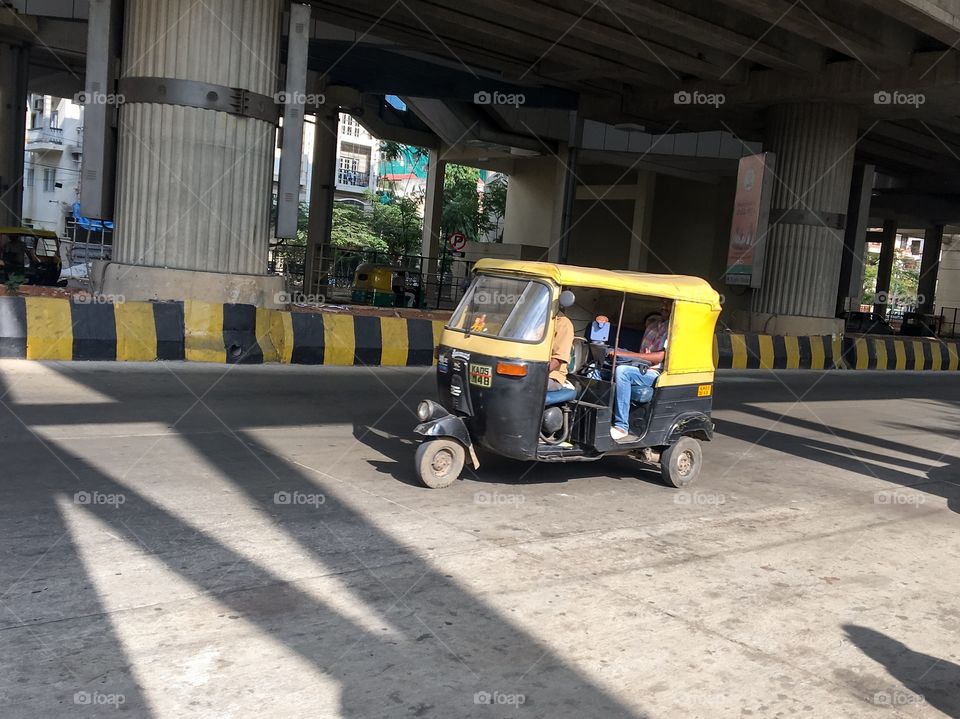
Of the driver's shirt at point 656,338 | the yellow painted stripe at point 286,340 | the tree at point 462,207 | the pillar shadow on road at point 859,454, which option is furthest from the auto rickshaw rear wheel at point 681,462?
the tree at point 462,207

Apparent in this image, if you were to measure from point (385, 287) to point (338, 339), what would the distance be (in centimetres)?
1395

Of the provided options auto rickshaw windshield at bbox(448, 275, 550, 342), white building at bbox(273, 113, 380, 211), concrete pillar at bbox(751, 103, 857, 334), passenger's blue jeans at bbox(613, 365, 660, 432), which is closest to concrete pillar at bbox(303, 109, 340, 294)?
concrete pillar at bbox(751, 103, 857, 334)

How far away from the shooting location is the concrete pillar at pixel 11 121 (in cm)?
2959

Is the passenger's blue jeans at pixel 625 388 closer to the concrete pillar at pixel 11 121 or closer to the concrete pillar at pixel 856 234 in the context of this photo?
the concrete pillar at pixel 856 234

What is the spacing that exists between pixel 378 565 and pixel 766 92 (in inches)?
857

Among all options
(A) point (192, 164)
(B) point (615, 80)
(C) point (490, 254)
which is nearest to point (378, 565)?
(A) point (192, 164)

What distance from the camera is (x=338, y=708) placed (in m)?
3.72

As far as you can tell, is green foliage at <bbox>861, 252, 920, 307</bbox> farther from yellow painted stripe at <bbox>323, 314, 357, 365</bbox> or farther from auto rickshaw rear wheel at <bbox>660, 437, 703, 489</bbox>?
auto rickshaw rear wheel at <bbox>660, 437, 703, 489</bbox>

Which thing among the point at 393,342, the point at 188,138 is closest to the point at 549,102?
the point at 393,342

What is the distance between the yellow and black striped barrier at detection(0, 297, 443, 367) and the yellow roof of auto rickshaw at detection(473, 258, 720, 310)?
633 cm

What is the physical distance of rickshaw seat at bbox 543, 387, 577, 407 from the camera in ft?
24.5

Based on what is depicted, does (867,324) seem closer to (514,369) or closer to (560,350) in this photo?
(560,350)

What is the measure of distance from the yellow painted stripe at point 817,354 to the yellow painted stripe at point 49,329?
53.7 ft

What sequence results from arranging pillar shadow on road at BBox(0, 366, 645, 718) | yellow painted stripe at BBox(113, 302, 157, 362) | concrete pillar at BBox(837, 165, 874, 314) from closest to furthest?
1. pillar shadow on road at BBox(0, 366, 645, 718)
2. yellow painted stripe at BBox(113, 302, 157, 362)
3. concrete pillar at BBox(837, 165, 874, 314)
